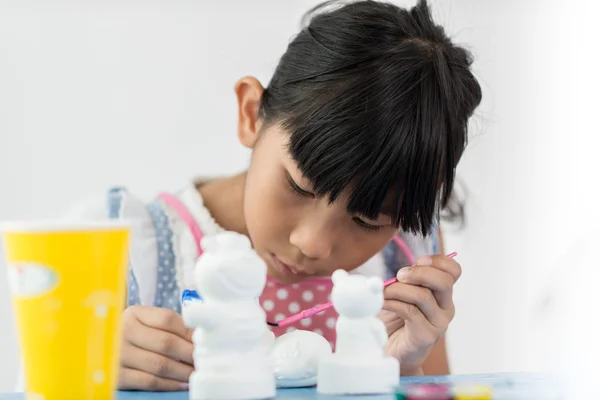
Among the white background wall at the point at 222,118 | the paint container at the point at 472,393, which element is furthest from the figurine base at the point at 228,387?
the white background wall at the point at 222,118

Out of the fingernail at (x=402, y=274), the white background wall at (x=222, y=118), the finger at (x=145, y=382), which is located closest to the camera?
the finger at (x=145, y=382)

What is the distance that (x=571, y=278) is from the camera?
0.62 meters

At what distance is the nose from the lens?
2.55 feet

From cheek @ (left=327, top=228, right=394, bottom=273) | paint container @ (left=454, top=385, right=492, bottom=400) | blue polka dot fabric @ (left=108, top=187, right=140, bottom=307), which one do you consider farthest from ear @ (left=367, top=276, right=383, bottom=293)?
blue polka dot fabric @ (left=108, top=187, right=140, bottom=307)

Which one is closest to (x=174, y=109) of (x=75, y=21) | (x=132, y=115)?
(x=132, y=115)

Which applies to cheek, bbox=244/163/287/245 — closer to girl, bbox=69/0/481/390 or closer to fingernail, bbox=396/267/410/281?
girl, bbox=69/0/481/390

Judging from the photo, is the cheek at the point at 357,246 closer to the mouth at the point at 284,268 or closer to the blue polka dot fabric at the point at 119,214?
the mouth at the point at 284,268

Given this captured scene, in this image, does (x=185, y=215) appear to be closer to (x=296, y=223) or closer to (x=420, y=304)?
(x=296, y=223)

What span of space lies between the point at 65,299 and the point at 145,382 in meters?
0.23

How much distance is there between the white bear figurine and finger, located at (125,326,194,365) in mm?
193

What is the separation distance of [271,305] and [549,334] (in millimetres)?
609

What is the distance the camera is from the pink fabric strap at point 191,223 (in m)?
1.09

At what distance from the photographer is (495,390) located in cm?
49

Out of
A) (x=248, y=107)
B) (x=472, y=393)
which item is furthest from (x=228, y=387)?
(x=248, y=107)
